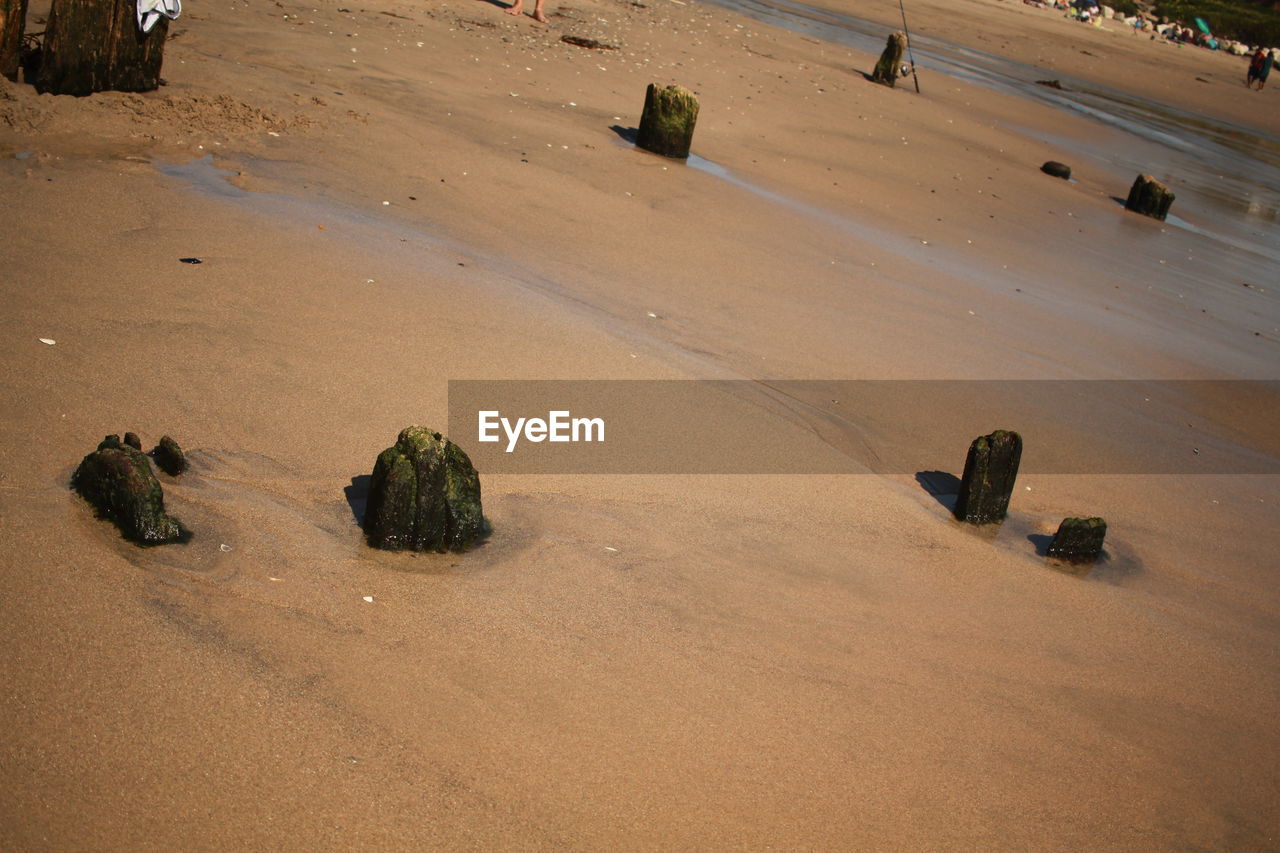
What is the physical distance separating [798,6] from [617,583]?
2691 centimetres

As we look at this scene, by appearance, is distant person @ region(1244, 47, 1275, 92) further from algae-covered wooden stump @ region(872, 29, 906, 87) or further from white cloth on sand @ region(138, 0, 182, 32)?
white cloth on sand @ region(138, 0, 182, 32)

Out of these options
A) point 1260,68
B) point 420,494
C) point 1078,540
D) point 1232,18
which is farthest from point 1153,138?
point 1232,18

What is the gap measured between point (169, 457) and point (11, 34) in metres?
5.51

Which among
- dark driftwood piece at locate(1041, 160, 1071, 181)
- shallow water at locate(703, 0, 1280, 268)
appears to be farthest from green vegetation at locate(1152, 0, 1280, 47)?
dark driftwood piece at locate(1041, 160, 1071, 181)

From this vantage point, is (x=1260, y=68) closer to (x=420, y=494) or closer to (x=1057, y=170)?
(x=1057, y=170)

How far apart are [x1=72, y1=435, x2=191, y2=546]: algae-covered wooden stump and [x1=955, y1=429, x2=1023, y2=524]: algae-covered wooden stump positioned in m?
3.30

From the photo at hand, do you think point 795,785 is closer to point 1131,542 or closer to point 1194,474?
point 1131,542

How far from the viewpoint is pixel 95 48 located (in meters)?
7.56

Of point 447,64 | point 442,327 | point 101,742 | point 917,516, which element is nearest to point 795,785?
point 101,742

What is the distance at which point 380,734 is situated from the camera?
2.79 metres

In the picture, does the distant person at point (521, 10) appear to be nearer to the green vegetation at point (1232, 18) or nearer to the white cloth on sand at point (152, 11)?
the white cloth on sand at point (152, 11)

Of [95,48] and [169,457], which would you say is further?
[95,48]

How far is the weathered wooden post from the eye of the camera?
7.31 meters

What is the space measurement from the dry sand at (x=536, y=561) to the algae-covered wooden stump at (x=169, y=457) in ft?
0.34
